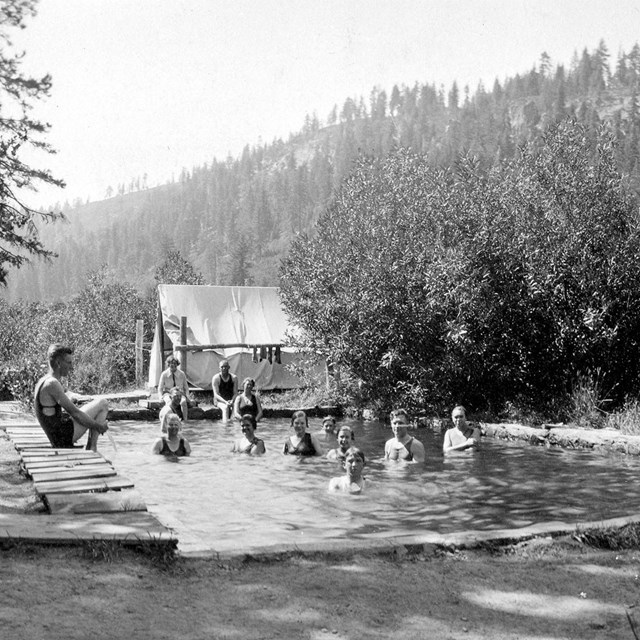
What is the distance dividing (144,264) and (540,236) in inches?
5936

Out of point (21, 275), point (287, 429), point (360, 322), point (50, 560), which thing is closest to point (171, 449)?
point (287, 429)

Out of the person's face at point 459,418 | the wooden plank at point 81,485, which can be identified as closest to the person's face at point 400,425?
the person's face at point 459,418

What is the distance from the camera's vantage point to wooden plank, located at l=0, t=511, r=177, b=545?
4.73m

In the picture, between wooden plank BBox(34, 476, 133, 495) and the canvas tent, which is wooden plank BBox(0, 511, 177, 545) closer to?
wooden plank BBox(34, 476, 133, 495)

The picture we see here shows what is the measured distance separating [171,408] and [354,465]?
617cm

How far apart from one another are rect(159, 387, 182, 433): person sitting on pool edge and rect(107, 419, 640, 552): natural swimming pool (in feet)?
1.81

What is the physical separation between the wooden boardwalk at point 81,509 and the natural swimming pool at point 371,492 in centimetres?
49

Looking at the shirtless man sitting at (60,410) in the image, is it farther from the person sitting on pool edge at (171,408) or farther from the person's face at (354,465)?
the person sitting on pool edge at (171,408)

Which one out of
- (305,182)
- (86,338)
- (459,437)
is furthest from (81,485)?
(305,182)

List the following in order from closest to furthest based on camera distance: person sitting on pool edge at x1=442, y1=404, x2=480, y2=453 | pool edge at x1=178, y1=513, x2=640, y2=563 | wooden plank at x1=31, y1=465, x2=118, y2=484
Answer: pool edge at x1=178, y1=513, x2=640, y2=563
wooden plank at x1=31, y1=465, x2=118, y2=484
person sitting on pool edge at x1=442, y1=404, x2=480, y2=453

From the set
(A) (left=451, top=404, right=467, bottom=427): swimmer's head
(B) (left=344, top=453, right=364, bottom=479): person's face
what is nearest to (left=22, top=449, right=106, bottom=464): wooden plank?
(B) (left=344, top=453, right=364, bottom=479): person's face

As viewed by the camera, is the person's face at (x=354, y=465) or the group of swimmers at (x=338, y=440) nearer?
the person's face at (x=354, y=465)

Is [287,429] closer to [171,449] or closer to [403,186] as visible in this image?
[171,449]

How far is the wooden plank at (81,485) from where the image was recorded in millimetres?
6059
